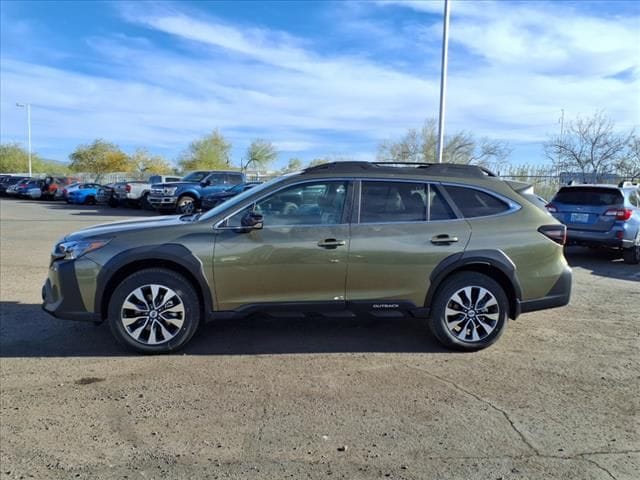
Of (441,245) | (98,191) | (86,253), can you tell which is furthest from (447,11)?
(98,191)

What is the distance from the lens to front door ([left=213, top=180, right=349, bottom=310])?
4605 millimetres

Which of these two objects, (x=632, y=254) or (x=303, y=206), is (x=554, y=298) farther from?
(x=632, y=254)

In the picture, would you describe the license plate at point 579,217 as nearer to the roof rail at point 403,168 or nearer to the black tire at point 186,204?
the roof rail at point 403,168

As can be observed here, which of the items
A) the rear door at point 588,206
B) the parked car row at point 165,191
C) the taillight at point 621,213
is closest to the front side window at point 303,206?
the rear door at point 588,206

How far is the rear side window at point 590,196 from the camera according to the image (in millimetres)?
9617

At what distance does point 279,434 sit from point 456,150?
32.4m

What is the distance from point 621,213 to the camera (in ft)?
30.9

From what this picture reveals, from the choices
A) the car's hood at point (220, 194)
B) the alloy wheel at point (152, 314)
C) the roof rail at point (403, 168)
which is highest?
the roof rail at point (403, 168)

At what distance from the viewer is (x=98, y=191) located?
27797 millimetres

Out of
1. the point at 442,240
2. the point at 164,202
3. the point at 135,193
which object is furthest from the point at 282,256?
the point at 135,193

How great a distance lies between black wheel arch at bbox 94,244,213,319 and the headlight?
0.23 m

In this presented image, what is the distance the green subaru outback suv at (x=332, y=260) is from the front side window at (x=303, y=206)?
1cm

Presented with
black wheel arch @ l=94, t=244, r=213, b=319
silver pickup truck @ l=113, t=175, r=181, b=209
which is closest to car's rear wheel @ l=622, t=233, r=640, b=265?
black wheel arch @ l=94, t=244, r=213, b=319

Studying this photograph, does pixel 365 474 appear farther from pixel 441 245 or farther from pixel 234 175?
pixel 234 175
